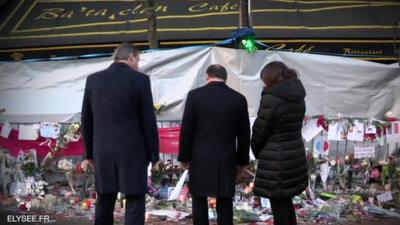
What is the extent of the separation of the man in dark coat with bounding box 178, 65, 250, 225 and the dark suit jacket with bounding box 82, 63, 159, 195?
0.45 meters

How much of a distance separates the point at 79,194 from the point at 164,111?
141cm

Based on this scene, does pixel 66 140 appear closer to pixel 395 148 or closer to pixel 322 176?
pixel 322 176

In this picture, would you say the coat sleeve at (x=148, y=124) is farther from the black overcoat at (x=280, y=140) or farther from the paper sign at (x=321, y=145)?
the paper sign at (x=321, y=145)

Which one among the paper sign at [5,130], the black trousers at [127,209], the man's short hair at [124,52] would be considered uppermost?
the man's short hair at [124,52]

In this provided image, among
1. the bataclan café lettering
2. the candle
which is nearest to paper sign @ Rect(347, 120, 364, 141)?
the candle

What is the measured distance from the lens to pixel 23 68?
24.3 feet

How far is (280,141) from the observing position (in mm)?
4465

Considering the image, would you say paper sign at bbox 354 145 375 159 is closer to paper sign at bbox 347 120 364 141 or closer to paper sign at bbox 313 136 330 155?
paper sign at bbox 347 120 364 141

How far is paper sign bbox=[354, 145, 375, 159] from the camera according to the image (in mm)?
7012

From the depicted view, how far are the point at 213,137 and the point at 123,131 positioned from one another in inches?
30.3

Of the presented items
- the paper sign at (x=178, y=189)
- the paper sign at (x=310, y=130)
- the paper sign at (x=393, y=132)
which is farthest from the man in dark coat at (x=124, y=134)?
the paper sign at (x=393, y=132)

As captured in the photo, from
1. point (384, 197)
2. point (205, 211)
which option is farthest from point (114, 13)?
point (205, 211)

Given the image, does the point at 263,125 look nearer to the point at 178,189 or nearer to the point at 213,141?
the point at 213,141

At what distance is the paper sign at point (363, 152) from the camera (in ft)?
23.0
